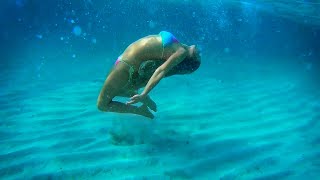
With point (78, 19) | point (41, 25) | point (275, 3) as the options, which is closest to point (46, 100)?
point (275, 3)

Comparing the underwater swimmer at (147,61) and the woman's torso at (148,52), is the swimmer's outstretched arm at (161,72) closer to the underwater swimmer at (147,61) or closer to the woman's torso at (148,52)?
the underwater swimmer at (147,61)

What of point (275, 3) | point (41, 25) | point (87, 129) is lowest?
point (87, 129)

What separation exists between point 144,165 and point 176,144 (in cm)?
120

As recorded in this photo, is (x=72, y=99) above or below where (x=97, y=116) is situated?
above

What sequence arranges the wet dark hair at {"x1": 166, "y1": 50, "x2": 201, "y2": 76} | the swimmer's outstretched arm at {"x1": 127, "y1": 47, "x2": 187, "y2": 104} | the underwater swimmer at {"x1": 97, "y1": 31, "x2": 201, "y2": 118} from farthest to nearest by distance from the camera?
the wet dark hair at {"x1": 166, "y1": 50, "x2": 201, "y2": 76} → the underwater swimmer at {"x1": 97, "y1": 31, "x2": 201, "y2": 118} → the swimmer's outstretched arm at {"x1": 127, "y1": 47, "x2": 187, "y2": 104}

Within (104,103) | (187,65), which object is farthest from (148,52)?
(104,103)

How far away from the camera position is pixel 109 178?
200 inches

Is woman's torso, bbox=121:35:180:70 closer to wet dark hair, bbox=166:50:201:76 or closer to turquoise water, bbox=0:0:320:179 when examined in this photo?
wet dark hair, bbox=166:50:201:76

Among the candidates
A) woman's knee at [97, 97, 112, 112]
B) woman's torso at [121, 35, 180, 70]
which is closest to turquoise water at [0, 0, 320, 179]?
woman's knee at [97, 97, 112, 112]

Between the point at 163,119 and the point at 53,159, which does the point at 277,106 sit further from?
the point at 53,159

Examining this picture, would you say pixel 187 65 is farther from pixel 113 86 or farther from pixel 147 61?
pixel 113 86

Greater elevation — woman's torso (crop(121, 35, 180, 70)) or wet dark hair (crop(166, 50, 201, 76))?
woman's torso (crop(121, 35, 180, 70))

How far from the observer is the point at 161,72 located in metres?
5.39

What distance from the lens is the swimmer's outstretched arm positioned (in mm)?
5324
